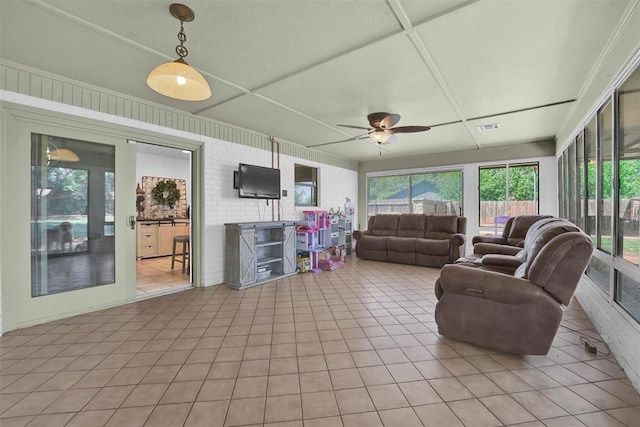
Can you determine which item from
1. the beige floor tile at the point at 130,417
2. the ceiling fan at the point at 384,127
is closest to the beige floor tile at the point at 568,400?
the beige floor tile at the point at 130,417

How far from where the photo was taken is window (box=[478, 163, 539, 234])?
18.9ft

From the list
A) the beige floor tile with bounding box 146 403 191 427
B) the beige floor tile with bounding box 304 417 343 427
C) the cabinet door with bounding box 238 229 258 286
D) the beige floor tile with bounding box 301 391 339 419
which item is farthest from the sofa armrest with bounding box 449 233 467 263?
the beige floor tile with bounding box 146 403 191 427

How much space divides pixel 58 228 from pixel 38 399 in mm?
1982

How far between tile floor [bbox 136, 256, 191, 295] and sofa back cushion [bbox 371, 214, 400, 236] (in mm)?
4399

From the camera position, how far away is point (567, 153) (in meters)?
4.34

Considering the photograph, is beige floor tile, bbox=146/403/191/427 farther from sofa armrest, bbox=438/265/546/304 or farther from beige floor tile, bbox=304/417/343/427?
sofa armrest, bbox=438/265/546/304

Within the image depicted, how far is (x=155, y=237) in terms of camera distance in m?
6.42

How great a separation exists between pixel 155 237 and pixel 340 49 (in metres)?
6.18

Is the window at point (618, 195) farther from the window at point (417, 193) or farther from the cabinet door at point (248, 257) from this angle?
the cabinet door at point (248, 257)

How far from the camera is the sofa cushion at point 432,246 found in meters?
5.40

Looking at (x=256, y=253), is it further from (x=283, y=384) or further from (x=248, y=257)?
(x=283, y=384)

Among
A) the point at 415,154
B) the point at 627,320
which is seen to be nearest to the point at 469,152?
the point at 415,154

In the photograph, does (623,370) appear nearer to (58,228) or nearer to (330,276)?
(330,276)

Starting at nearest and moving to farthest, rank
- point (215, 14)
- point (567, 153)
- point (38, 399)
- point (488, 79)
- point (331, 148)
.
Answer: point (38, 399), point (215, 14), point (488, 79), point (567, 153), point (331, 148)
